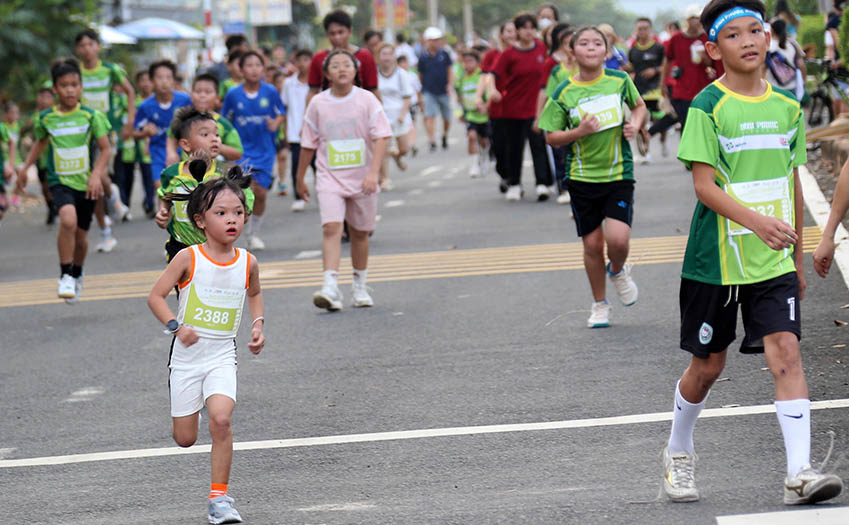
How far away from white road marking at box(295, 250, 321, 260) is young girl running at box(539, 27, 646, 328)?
477 cm

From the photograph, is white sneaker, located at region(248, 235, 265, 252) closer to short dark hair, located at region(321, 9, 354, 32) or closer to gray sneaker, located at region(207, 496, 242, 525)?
short dark hair, located at region(321, 9, 354, 32)

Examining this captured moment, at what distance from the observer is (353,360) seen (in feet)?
27.1

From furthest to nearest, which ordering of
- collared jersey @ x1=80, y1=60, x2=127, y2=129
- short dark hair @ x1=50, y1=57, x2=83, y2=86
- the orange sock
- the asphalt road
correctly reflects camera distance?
collared jersey @ x1=80, y1=60, x2=127, y2=129 → short dark hair @ x1=50, y1=57, x2=83, y2=86 → the asphalt road → the orange sock

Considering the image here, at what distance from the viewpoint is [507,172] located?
16703mm

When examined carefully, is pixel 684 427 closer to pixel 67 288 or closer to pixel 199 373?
pixel 199 373

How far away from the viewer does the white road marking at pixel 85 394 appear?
305 inches

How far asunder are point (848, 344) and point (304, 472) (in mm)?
3326

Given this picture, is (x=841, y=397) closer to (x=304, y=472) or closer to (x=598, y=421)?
(x=598, y=421)

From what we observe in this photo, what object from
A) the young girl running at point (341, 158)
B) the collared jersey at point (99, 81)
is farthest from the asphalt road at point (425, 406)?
the collared jersey at point (99, 81)

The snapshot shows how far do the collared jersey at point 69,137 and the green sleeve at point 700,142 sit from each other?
22.6 feet

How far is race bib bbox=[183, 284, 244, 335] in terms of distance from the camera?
541cm

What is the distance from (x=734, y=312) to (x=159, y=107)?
466 inches

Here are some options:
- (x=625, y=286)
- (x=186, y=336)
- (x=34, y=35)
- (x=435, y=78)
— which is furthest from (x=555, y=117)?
(x=34, y=35)

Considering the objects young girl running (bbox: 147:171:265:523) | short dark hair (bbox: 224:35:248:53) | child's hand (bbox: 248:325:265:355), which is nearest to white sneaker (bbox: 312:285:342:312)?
young girl running (bbox: 147:171:265:523)
